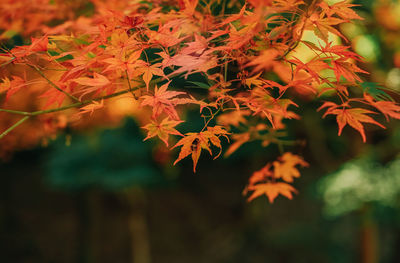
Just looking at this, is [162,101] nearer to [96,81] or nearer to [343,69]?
[96,81]

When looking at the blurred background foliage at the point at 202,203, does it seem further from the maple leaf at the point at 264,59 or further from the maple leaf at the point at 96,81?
the maple leaf at the point at 96,81

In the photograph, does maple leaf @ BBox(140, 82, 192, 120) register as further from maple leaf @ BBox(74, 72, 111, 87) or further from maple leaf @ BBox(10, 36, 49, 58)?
→ maple leaf @ BBox(10, 36, 49, 58)

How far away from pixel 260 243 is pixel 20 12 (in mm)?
5251

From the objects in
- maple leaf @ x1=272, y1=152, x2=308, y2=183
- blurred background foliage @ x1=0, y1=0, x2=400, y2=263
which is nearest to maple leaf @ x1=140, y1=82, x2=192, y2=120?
maple leaf @ x1=272, y1=152, x2=308, y2=183

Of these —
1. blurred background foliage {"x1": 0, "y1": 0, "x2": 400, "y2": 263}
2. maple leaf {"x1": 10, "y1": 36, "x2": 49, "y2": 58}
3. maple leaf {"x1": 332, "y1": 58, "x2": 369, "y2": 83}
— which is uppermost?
maple leaf {"x1": 10, "y1": 36, "x2": 49, "y2": 58}

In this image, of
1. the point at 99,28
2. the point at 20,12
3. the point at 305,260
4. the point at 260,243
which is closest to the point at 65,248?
the point at 260,243

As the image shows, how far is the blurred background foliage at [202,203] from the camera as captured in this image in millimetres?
3324

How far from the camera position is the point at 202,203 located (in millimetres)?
7223

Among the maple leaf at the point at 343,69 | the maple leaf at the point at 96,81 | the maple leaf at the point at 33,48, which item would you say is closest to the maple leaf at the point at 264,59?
the maple leaf at the point at 343,69

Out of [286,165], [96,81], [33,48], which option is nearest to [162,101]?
[96,81]

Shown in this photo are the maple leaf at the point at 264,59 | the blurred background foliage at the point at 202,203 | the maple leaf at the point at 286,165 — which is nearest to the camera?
the maple leaf at the point at 264,59

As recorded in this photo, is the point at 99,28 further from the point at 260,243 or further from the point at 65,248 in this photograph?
the point at 65,248

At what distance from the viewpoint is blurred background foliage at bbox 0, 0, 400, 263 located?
332cm

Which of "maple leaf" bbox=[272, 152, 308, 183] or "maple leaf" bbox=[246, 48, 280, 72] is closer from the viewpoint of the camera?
"maple leaf" bbox=[246, 48, 280, 72]
